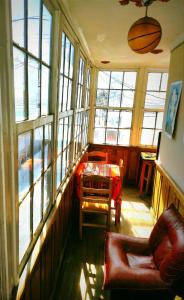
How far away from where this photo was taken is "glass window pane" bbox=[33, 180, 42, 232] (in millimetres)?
1422

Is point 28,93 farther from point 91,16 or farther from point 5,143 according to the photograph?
point 91,16

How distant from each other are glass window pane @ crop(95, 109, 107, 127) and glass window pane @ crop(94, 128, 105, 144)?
12 cm

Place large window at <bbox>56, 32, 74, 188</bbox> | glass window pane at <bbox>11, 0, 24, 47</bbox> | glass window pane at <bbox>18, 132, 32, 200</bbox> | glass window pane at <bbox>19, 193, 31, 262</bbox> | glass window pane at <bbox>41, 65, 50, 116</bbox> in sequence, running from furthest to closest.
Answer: large window at <bbox>56, 32, 74, 188</bbox>, glass window pane at <bbox>41, 65, 50, 116</bbox>, glass window pane at <bbox>19, 193, 31, 262</bbox>, glass window pane at <bbox>18, 132, 32, 200</bbox>, glass window pane at <bbox>11, 0, 24, 47</bbox>

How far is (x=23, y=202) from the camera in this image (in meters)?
1.19

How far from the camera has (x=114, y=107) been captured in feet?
15.6

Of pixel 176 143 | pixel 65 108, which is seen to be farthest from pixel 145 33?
pixel 176 143

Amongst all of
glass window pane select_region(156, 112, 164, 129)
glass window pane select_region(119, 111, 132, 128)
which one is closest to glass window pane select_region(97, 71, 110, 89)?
glass window pane select_region(119, 111, 132, 128)

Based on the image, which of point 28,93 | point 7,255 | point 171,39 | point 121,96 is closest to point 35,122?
point 28,93

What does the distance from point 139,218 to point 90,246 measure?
1.10 meters

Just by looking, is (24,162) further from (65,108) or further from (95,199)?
(95,199)

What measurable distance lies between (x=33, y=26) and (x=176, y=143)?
2003mm

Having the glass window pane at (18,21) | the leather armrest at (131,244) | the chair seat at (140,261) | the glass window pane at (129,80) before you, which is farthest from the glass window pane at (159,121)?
the glass window pane at (18,21)

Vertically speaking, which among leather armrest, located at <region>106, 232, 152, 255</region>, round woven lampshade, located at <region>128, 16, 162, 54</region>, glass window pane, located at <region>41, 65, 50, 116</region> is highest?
round woven lampshade, located at <region>128, 16, 162, 54</region>

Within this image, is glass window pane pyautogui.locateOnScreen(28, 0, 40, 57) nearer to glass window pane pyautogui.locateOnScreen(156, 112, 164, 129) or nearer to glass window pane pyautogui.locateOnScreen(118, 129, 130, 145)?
glass window pane pyautogui.locateOnScreen(118, 129, 130, 145)
